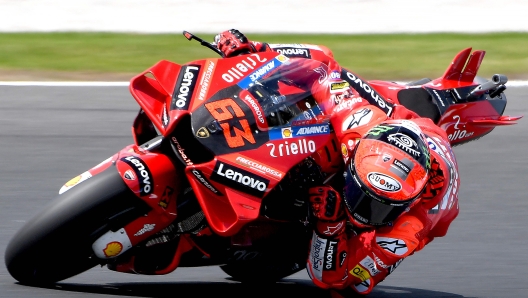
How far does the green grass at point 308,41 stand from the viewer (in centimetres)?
823

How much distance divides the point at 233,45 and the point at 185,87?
45 cm

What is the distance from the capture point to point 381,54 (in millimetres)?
8820

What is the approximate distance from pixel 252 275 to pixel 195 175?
103cm

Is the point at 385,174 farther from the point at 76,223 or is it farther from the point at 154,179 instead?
the point at 76,223

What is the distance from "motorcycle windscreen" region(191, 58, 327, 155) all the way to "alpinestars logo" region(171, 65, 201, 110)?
2.7 inches

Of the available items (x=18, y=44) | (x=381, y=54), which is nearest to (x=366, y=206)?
(x=381, y=54)

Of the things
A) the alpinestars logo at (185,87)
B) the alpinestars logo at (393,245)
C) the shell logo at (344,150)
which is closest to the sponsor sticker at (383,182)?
the shell logo at (344,150)

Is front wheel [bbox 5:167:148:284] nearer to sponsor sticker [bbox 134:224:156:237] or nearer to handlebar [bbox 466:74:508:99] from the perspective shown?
sponsor sticker [bbox 134:224:156:237]

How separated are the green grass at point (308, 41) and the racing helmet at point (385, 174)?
15.6ft

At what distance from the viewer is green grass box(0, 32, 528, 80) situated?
27.0 feet

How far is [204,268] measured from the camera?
426cm

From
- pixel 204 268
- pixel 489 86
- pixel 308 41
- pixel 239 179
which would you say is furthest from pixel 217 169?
pixel 308 41
